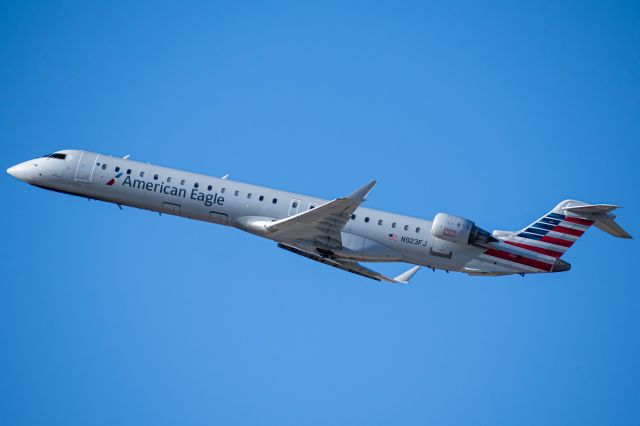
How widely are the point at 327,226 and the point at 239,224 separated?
4.08 metres

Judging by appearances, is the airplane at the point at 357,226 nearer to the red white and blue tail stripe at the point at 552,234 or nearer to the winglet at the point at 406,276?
the red white and blue tail stripe at the point at 552,234

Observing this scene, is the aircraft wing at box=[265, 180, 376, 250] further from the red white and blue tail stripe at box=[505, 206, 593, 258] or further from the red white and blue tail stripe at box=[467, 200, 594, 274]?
the red white and blue tail stripe at box=[505, 206, 593, 258]

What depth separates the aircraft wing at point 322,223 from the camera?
34.5 m

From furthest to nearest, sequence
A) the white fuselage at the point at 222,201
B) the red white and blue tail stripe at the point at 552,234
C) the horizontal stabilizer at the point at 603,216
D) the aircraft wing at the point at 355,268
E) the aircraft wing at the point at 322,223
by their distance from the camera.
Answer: the aircraft wing at the point at 355,268, the white fuselage at the point at 222,201, the red white and blue tail stripe at the point at 552,234, the horizontal stabilizer at the point at 603,216, the aircraft wing at the point at 322,223

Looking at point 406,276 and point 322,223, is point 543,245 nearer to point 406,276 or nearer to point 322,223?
point 406,276

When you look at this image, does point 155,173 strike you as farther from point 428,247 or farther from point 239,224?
point 428,247

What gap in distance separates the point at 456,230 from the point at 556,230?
4.45m

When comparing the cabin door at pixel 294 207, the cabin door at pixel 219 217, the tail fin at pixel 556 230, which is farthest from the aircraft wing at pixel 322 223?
the tail fin at pixel 556 230

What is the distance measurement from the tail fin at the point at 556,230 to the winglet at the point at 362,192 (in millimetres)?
7530

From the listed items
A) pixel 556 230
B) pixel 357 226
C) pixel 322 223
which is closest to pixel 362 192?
pixel 322 223

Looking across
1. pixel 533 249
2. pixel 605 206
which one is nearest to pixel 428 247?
pixel 533 249

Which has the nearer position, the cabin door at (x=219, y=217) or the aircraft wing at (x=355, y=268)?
the cabin door at (x=219, y=217)

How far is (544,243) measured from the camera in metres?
37.8

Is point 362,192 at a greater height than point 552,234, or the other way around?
point 552,234
